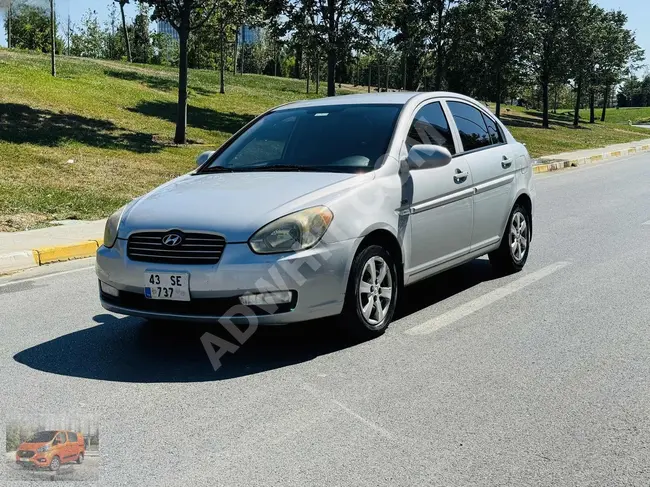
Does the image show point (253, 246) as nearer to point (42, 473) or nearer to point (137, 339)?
point (137, 339)

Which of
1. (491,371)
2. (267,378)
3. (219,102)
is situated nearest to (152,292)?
(267,378)

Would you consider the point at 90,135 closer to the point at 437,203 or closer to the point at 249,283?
the point at 437,203

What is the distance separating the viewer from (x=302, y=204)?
5.04 m

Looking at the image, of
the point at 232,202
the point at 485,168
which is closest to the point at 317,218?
the point at 232,202

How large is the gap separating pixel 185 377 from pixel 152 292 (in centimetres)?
61

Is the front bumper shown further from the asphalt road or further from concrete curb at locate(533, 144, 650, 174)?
concrete curb at locate(533, 144, 650, 174)

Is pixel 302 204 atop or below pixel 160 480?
atop

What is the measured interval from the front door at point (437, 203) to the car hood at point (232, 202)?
644mm

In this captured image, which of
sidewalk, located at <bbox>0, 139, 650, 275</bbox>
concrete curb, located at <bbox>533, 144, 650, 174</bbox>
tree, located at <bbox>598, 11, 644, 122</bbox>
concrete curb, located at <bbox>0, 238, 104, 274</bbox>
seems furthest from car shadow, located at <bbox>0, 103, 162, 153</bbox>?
tree, located at <bbox>598, 11, 644, 122</bbox>

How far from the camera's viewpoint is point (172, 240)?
4.92m

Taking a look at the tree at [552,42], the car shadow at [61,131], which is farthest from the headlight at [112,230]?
the tree at [552,42]

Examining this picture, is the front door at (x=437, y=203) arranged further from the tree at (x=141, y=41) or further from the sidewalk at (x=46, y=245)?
the tree at (x=141, y=41)

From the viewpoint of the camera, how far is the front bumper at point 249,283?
478 cm

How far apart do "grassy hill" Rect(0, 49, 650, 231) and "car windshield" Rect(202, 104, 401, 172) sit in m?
5.60
